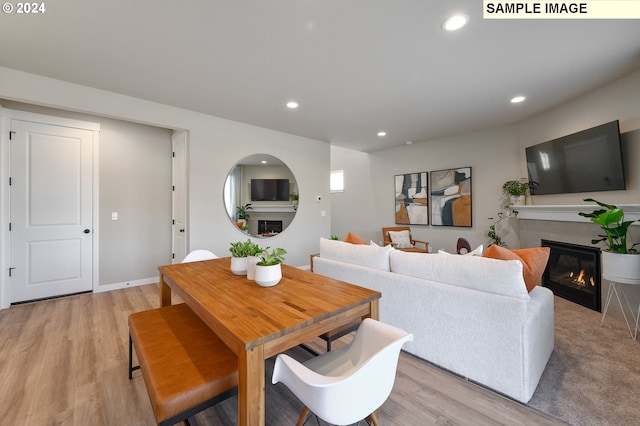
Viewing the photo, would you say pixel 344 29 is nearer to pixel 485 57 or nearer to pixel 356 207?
pixel 485 57

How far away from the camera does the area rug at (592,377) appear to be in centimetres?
155

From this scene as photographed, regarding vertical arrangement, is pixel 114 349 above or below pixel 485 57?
below

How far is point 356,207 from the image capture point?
670 centimetres

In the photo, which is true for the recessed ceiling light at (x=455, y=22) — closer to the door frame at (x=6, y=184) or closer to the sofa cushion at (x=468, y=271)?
the sofa cushion at (x=468, y=271)

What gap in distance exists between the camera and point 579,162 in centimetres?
325

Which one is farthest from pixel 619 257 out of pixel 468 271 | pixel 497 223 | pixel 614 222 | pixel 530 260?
pixel 497 223

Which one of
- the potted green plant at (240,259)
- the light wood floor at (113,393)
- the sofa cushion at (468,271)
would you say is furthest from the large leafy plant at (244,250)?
the sofa cushion at (468,271)

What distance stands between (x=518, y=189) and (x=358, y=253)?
322cm

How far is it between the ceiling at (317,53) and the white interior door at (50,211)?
1078mm

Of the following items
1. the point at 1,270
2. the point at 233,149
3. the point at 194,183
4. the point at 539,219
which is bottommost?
the point at 1,270

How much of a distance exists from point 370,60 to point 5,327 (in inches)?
171

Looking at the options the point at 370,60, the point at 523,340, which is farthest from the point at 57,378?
the point at 370,60

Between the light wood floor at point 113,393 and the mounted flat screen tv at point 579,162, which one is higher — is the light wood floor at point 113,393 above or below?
below

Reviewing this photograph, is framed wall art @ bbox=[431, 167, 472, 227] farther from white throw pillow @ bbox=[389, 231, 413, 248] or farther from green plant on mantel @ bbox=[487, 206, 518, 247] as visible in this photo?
white throw pillow @ bbox=[389, 231, 413, 248]
